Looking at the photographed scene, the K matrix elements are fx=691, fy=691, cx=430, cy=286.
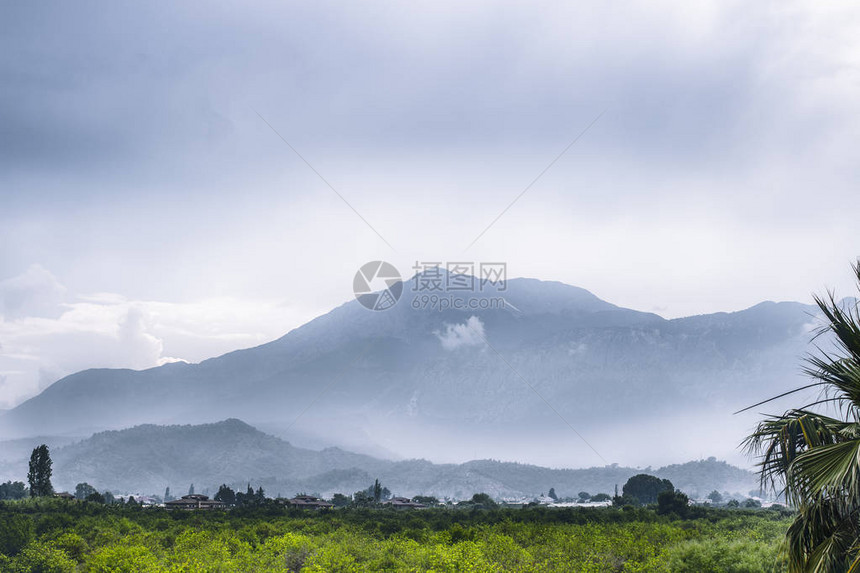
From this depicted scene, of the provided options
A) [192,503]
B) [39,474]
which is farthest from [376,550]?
[192,503]

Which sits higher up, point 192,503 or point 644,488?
point 192,503

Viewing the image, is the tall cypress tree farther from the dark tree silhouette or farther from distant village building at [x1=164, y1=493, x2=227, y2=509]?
the dark tree silhouette

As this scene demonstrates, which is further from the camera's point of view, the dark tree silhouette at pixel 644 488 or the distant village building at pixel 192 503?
the dark tree silhouette at pixel 644 488

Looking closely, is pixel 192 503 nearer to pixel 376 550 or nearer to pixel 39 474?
pixel 39 474

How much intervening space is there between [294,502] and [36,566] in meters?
73.5

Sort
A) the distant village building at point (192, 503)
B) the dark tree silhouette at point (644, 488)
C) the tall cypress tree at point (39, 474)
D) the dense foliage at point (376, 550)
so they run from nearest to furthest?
the dense foliage at point (376, 550) < the tall cypress tree at point (39, 474) < the distant village building at point (192, 503) < the dark tree silhouette at point (644, 488)

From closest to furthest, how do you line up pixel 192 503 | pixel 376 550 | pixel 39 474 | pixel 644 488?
pixel 376 550, pixel 39 474, pixel 192 503, pixel 644 488

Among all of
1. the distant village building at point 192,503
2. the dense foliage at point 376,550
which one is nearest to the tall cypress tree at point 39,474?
the distant village building at point 192,503

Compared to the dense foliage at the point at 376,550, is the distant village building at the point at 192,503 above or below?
below

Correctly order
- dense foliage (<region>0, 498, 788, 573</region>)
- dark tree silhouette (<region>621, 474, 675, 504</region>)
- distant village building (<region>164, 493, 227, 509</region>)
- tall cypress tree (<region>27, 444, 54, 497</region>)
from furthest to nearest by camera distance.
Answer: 1. dark tree silhouette (<region>621, 474, 675, 504</region>)
2. distant village building (<region>164, 493, 227, 509</region>)
3. tall cypress tree (<region>27, 444, 54, 497</region>)
4. dense foliage (<region>0, 498, 788, 573</region>)

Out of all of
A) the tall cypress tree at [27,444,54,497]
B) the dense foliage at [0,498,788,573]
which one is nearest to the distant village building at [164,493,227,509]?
the tall cypress tree at [27,444,54,497]

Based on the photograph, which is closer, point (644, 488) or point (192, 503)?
point (192, 503)

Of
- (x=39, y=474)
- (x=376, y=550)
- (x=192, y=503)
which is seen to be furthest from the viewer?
(x=192, y=503)

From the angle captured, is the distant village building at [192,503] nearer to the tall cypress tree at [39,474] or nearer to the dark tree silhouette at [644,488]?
the tall cypress tree at [39,474]
